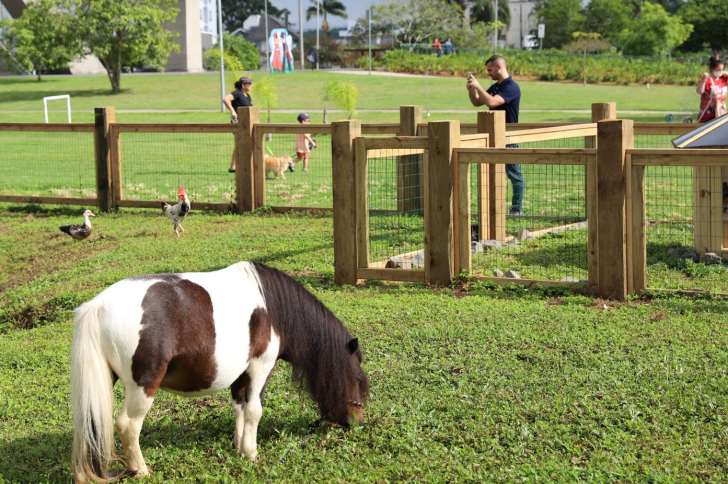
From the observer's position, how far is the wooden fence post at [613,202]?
7.16 metres

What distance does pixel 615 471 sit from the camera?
13.2 feet

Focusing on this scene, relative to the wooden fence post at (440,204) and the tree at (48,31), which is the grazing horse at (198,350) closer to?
the wooden fence post at (440,204)

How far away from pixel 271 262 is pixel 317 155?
11.0 metres

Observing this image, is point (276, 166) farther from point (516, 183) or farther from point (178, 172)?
point (516, 183)

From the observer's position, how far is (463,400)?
16.1 feet

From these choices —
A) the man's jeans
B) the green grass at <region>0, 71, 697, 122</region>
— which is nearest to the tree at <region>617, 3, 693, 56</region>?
the green grass at <region>0, 71, 697, 122</region>

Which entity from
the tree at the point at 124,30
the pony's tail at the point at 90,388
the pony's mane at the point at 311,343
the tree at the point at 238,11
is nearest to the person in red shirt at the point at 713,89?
the pony's mane at the point at 311,343

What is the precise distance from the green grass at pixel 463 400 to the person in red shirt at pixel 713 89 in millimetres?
8501

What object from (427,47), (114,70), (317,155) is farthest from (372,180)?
(427,47)

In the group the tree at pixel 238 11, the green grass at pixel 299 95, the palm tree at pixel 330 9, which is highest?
the tree at pixel 238 11

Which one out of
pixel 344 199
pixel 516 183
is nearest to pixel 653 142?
pixel 516 183

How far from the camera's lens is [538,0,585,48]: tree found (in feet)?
240

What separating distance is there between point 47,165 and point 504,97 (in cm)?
1150

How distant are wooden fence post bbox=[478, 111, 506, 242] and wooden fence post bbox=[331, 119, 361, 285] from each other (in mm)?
1839
